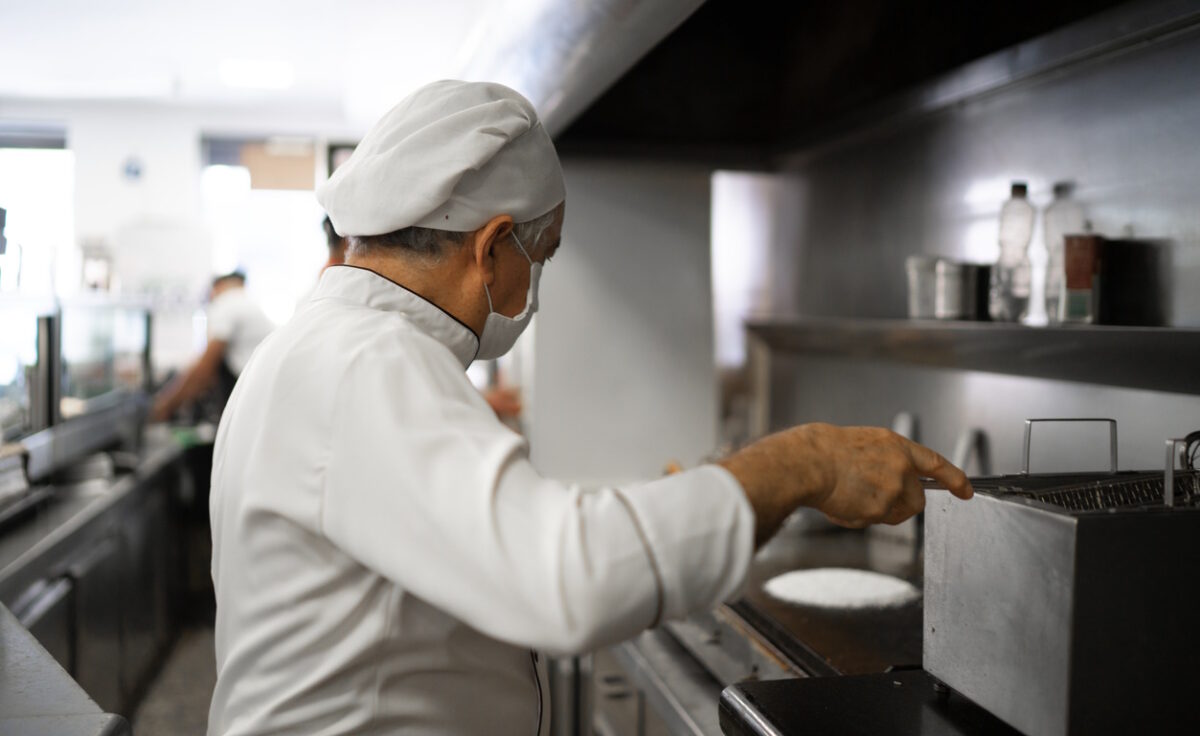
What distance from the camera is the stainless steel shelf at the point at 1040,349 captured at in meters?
1.42

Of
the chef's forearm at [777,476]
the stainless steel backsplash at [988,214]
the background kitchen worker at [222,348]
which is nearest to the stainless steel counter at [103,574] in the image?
the background kitchen worker at [222,348]

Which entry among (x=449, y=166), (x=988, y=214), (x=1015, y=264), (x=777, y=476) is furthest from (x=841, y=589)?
(x=449, y=166)

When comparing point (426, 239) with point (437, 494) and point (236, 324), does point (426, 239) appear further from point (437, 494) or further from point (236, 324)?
point (236, 324)

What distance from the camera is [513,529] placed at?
0.73m

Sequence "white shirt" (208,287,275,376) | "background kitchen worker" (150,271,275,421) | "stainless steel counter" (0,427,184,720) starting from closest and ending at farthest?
"stainless steel counter" (0,427,184,720)
"background kitchen worker" (150,271,275,421)
"white shirt" (208,287,275,376)

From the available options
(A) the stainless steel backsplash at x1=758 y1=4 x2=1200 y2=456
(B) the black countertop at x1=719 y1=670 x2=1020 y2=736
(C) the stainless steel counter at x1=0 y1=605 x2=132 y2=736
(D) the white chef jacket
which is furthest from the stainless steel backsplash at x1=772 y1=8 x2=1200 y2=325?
(C) the stainless steel counter at x1=0 y1=605 x2=132 y2=736

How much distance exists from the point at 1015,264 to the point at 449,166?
4.25ft

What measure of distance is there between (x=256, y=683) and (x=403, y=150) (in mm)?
509

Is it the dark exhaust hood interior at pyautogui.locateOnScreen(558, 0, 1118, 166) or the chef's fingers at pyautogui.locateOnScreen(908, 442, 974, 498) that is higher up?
the dark exhaust hood interior at pyautogui.locateOnScreen(558, 0, 1118, 166)

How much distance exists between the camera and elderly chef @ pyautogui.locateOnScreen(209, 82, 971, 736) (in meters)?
0.74

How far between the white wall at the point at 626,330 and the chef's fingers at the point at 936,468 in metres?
2.02

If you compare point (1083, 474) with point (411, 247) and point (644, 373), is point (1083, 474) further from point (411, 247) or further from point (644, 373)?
point (644, 373)

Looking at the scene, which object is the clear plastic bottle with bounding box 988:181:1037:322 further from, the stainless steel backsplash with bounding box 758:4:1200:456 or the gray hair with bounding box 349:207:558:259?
the gray hair with bounding box 349:207:558:259

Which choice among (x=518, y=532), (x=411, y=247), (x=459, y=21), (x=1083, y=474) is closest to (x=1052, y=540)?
(x=1083, y=474)
